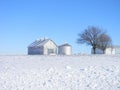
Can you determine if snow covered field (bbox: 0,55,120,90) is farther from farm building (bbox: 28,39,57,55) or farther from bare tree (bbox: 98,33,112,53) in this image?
bare tree (bbox: 98,33,112,53)

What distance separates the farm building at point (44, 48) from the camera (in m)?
63.0

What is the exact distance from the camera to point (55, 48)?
6512cm

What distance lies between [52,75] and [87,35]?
58757 millimetres

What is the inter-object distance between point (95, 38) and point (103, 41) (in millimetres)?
2347

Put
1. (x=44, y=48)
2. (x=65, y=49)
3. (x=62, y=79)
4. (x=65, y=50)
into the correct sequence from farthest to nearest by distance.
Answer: (x=65, y=49) < (x=65, y=50) < (x=44, y=48) < (x=62, y=79)

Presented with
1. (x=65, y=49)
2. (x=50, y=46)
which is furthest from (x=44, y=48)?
(x=65, y=49)

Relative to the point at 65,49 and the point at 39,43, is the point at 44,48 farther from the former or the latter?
the point at 65,49

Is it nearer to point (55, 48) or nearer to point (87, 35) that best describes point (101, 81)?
point (55, 48)

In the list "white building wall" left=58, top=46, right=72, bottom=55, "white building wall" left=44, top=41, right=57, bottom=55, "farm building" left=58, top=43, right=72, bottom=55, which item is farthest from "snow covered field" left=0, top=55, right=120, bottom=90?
"farm building" left=58, top=43, right=72, bottom=55

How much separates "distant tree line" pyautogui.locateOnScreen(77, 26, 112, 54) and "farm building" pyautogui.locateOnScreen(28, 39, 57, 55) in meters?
10.6

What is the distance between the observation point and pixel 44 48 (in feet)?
207

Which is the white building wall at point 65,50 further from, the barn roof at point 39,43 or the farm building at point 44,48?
the barn roof at point 39,43

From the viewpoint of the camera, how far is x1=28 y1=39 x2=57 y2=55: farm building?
207ft

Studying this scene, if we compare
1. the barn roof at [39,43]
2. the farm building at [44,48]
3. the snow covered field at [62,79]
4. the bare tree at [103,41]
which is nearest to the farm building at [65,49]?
the farm building at [44,48]
